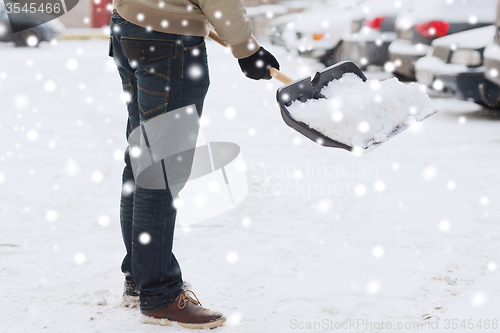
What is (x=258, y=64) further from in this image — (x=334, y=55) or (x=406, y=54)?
(x=334, y=55)

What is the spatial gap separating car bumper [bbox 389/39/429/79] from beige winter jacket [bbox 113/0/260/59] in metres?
5.76

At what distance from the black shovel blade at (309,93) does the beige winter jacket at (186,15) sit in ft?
1.25

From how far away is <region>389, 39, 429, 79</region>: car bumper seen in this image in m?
7.12

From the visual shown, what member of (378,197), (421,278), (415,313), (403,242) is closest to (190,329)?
(415,313)

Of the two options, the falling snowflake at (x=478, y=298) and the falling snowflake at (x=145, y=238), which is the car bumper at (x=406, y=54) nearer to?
the falling snowflake at (x=478, y=298)

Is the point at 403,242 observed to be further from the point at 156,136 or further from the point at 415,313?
the point at 156,136

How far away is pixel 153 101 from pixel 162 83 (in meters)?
0.07

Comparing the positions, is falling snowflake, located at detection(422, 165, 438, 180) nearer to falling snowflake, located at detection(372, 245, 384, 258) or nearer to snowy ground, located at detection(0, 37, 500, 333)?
snowy ground, located at detection(0, 37, 500, 333)

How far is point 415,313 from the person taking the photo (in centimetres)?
216

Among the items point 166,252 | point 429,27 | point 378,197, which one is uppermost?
point 429,27

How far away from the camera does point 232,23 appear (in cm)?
188

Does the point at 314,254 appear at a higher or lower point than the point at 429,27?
lower

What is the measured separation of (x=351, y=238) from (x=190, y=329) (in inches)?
46.2

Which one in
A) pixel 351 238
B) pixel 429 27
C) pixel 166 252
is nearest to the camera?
pixel 166 252
